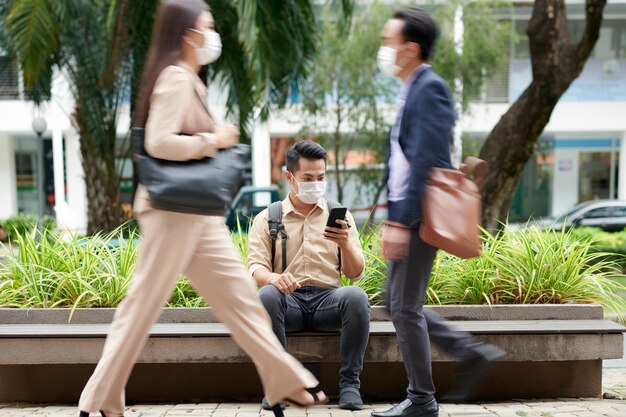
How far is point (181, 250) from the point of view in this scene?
2824 mm

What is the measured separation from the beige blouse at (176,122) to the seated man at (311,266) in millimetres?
1013

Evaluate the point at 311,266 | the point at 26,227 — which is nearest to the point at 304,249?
the point at 311,266

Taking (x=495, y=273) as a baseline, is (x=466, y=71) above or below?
above

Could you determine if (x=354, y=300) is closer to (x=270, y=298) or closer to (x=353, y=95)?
(x=270, y=298)

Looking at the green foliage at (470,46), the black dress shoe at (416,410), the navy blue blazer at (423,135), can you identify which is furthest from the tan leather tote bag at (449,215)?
the green foliage at (470,46)

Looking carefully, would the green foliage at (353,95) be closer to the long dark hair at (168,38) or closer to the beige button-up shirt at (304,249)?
the beige button-up shirt at (304,249)

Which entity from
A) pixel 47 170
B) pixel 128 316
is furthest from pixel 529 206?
pixel 128 316

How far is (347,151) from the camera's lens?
22.1 m

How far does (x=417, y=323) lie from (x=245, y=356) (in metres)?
1.10

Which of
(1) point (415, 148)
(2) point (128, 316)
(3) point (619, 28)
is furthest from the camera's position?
(3) point (619, 28)

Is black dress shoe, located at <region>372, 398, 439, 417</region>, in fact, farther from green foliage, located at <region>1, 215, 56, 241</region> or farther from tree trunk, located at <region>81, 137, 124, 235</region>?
tree trunk, located at <region>81, 137, 124, 235</region>

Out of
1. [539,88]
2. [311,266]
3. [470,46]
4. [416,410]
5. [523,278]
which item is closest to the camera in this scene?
[416,410]

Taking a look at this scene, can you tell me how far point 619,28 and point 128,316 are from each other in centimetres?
2983

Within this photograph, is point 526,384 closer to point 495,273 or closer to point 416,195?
point 495,273
